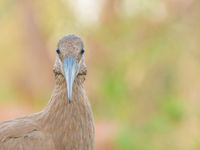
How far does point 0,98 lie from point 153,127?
7.19 metres

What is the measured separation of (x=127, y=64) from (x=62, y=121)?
10.8m

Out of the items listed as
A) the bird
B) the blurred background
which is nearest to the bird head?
the bird

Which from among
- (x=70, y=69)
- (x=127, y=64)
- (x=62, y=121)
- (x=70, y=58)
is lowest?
(x=62, y=121)

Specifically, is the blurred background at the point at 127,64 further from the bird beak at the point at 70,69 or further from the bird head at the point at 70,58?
the bird beak at the point at 70,69

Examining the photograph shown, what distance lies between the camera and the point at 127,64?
15.8 metres

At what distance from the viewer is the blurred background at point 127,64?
44.3ft

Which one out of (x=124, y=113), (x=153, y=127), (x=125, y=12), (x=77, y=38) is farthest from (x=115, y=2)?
(x=77, y=38)

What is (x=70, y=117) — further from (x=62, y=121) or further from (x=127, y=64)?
(x=127, y=64)

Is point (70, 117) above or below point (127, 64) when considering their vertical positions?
below

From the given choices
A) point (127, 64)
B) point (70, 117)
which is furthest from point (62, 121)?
point (127, 64)

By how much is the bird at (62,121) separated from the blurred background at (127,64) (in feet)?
23.4

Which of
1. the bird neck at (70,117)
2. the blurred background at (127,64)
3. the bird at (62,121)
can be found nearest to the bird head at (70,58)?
the bird at (62,121)

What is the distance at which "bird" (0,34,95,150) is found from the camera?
4.89 meters

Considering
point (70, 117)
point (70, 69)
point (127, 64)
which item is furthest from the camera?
point (127, 64)
